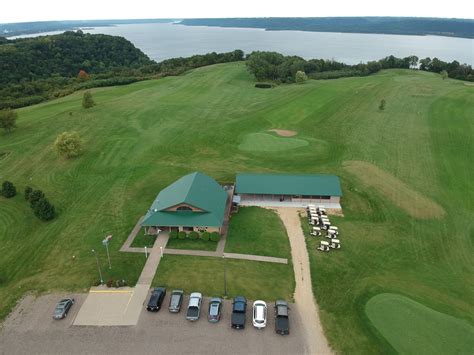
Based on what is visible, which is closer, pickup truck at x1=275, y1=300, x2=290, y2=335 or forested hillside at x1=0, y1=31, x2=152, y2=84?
pickup truck at x1=275, y1=300, x2=290, y2=335

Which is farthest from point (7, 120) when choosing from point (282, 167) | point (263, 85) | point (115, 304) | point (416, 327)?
point (416, 327)

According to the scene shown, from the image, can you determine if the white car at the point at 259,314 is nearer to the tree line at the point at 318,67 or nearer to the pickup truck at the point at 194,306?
the pickup truck at the point at 194,306

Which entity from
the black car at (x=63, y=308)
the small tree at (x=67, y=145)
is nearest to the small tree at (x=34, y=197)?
the small tree at (x=67, y=145)

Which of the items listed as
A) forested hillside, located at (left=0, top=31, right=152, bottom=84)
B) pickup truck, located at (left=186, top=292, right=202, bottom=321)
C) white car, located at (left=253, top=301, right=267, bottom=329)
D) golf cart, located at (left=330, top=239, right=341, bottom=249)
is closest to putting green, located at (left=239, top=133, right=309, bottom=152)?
golf cart, located at (left=330, top=239, right=341, bottom=249)

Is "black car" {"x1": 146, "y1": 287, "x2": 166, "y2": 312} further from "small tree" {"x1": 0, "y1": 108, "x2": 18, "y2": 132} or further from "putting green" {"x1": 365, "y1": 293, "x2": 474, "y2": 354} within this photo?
"small tree" {"x1": 0, "y1": 108, "x2": 18, "y2": 132}

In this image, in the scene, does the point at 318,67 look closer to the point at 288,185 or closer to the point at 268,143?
the point at 268,143

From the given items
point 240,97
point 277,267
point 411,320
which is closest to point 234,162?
point 277,267

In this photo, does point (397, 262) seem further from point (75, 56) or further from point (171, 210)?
point (75, 56)
